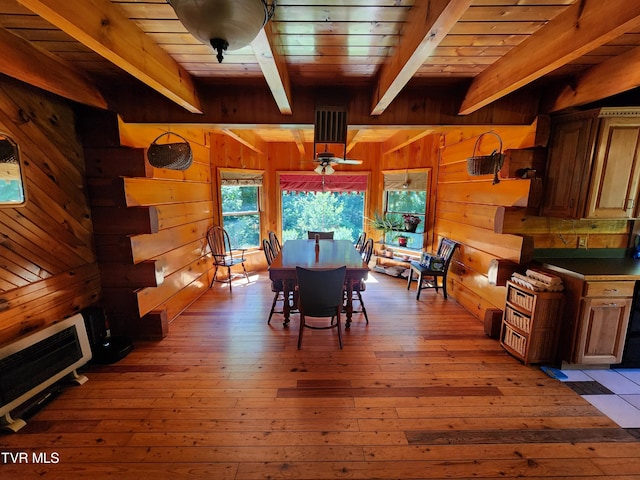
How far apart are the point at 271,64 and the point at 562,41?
62.5 inches

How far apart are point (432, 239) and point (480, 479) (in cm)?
365

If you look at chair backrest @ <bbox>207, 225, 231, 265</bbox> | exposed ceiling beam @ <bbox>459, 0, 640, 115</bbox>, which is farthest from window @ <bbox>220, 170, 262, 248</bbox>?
exposed ceiling beam @ <bbox>459, 0, 640, 115</bbox>

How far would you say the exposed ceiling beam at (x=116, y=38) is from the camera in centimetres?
120

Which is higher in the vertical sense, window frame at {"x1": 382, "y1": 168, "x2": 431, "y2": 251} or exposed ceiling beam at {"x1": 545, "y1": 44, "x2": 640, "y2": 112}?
exposed ceiling beam at {"x1": 545, "y1": 44, "x2": 640, "y2": 112}

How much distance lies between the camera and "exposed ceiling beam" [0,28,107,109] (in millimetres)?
1647

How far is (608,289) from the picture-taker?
2.24m

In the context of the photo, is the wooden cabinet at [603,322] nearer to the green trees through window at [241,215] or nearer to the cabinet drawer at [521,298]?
the cabinet drawer at [521,298]

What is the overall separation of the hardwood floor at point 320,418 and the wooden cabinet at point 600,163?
59.3 inches

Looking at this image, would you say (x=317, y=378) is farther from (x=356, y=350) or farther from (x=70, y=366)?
(x=70, y=366)

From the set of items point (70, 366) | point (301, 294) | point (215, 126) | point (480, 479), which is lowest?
point (480, 479)

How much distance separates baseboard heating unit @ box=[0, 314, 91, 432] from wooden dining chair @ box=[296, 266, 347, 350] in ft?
5.98

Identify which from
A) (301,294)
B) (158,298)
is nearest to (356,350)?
(301,294)

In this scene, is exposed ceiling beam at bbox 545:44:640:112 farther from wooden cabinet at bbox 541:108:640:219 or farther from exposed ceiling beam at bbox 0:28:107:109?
exposed ceiling beam at bbox 0:28:107:109

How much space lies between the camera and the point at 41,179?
7.00 ft
